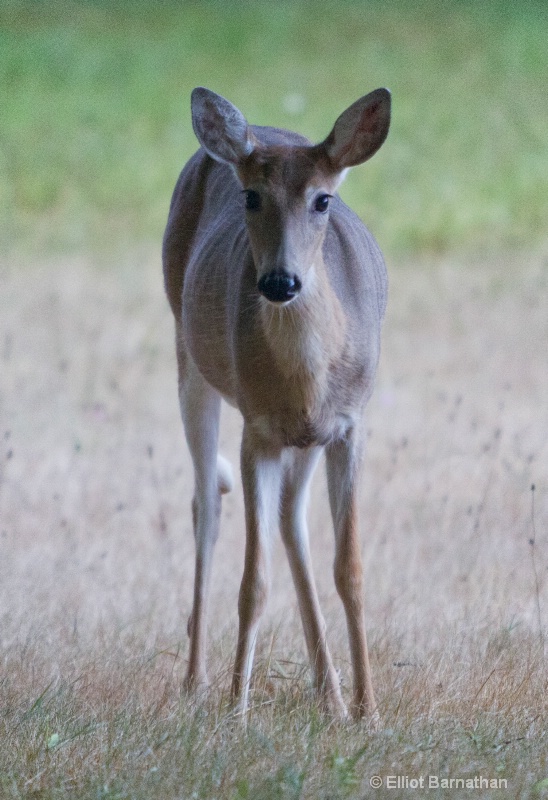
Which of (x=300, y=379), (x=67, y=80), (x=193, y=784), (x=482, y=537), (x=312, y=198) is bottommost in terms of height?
(x=193, y=784)

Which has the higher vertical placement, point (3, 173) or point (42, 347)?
point (3, 173)

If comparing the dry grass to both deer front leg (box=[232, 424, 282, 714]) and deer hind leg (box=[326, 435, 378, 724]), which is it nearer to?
deer front leg (box=[232, 424, 282, 714])

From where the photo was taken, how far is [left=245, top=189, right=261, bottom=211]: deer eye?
4.55m

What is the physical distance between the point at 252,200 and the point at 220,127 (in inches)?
12.1

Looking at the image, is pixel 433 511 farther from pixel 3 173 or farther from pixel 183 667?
pixel 3 173

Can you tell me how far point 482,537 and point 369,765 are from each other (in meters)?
3.04

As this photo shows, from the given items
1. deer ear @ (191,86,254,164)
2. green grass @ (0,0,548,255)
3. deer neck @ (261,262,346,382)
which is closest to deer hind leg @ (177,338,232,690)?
deer neck @ (261,262,346,382)

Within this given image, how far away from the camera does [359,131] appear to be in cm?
464

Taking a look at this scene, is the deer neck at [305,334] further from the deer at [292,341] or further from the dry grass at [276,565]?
the dry grass at [276,565]

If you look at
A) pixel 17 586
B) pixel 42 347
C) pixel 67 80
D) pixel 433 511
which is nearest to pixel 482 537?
pixel 433 511

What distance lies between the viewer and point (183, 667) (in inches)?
215

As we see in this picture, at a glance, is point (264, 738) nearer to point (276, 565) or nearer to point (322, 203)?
point (322, 203)

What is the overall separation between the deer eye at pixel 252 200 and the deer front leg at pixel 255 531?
733mm

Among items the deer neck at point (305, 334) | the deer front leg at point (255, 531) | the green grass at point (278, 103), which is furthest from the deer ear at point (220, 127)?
the green grass at point (278, 103)
